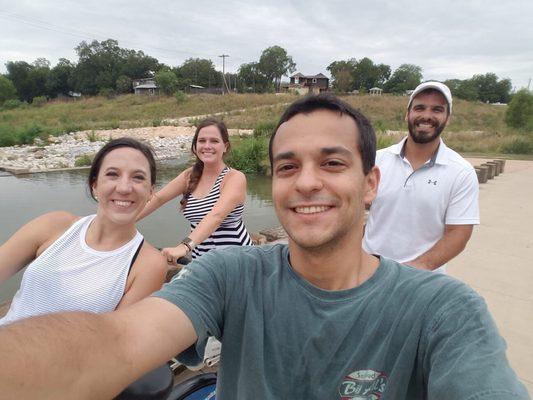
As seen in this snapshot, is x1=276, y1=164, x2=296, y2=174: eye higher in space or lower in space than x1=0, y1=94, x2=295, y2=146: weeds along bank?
higher

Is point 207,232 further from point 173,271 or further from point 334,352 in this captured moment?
point 334,352

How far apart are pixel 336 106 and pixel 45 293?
5.02 feet

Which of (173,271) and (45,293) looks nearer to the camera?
(45,293)

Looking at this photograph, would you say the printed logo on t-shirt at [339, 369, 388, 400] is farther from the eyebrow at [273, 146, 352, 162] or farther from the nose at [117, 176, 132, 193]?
the nose at [117, 176, 132, 193]

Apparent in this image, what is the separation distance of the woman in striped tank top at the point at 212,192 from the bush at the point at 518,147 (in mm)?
22153

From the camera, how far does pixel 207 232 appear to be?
7.61ft

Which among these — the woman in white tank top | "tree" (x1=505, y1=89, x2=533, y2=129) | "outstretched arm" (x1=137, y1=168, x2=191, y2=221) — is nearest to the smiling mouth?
the woman in white tank top

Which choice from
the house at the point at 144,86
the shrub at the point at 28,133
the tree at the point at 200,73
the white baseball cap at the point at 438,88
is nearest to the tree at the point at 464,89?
the tree at the point at 200,73

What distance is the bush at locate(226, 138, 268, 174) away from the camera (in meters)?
14.0

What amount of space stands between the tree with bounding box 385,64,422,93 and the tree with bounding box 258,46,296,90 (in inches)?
793

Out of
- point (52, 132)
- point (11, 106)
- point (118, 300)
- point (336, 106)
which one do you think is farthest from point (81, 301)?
point (11, 106)

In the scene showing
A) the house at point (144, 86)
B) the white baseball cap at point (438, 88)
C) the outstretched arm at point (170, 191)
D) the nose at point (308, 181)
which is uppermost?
the house at point (144, 86)

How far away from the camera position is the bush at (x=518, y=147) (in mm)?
20016

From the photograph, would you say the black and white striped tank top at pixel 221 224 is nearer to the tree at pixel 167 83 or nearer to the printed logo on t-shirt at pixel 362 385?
the printed logo on t-shirt at pixel 362 385
